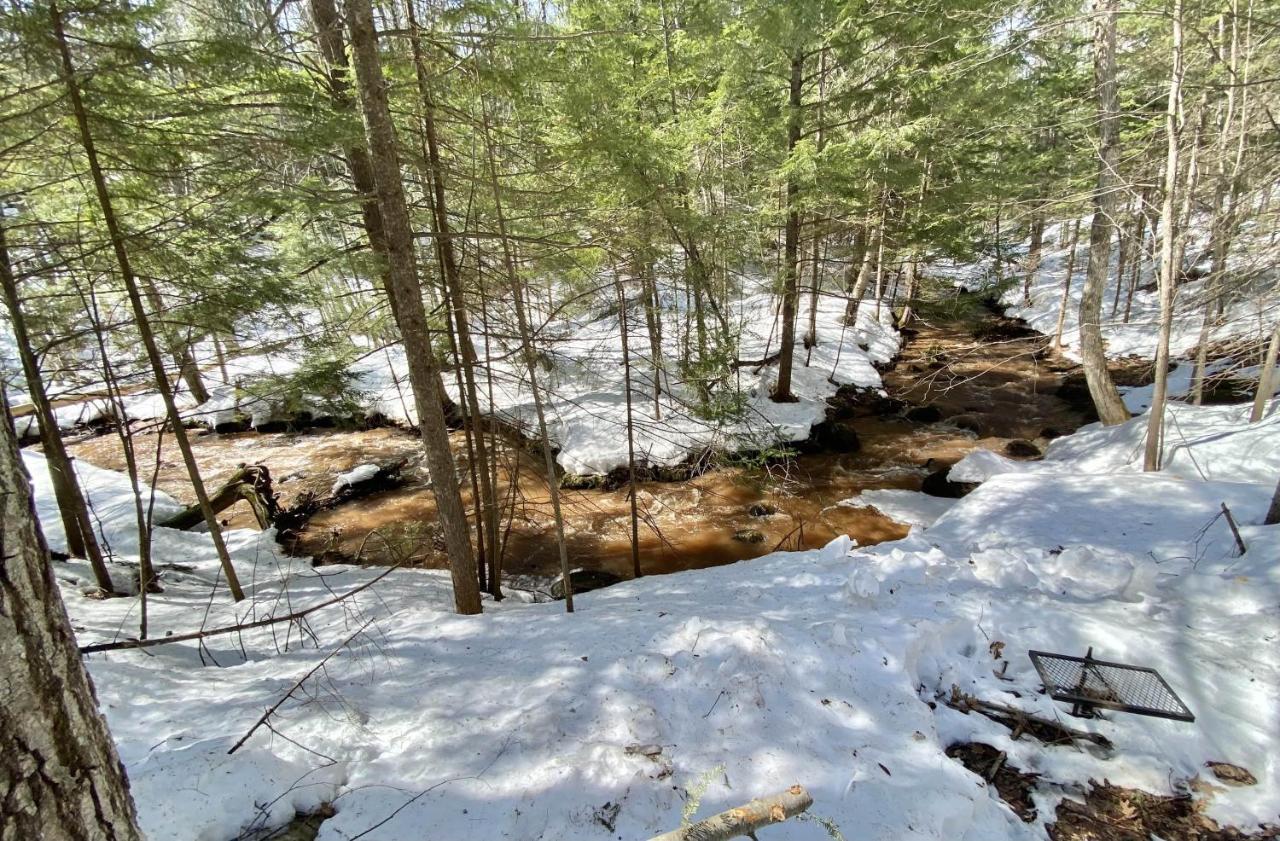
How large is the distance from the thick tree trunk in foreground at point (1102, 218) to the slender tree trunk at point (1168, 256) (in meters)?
0.57

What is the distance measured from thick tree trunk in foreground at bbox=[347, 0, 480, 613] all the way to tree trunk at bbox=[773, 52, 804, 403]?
23.2 ft

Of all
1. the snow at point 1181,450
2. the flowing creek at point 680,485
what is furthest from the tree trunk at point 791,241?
the snow at point 1181,450

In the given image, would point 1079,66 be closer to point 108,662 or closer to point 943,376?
point 943,376

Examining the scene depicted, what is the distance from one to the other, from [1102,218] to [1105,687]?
8.48 meters

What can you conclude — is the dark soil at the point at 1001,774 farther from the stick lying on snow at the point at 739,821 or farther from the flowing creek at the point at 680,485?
the flowing creek at the point at 680,485

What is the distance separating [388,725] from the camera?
3.06 m

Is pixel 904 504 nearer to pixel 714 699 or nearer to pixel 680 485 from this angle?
pixel 680 485

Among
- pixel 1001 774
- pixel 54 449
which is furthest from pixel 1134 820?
pixel 54 449

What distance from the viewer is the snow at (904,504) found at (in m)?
8.23

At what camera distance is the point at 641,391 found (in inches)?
370

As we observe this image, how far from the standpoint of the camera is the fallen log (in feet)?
26.6

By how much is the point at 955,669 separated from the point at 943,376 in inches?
506

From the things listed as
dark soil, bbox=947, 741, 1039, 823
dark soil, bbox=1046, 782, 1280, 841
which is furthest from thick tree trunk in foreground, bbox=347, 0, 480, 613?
Result: dark soil, bbox=1046, 782, 1280, 841

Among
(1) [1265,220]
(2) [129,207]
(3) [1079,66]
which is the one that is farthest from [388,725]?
(3) [1079,66]
